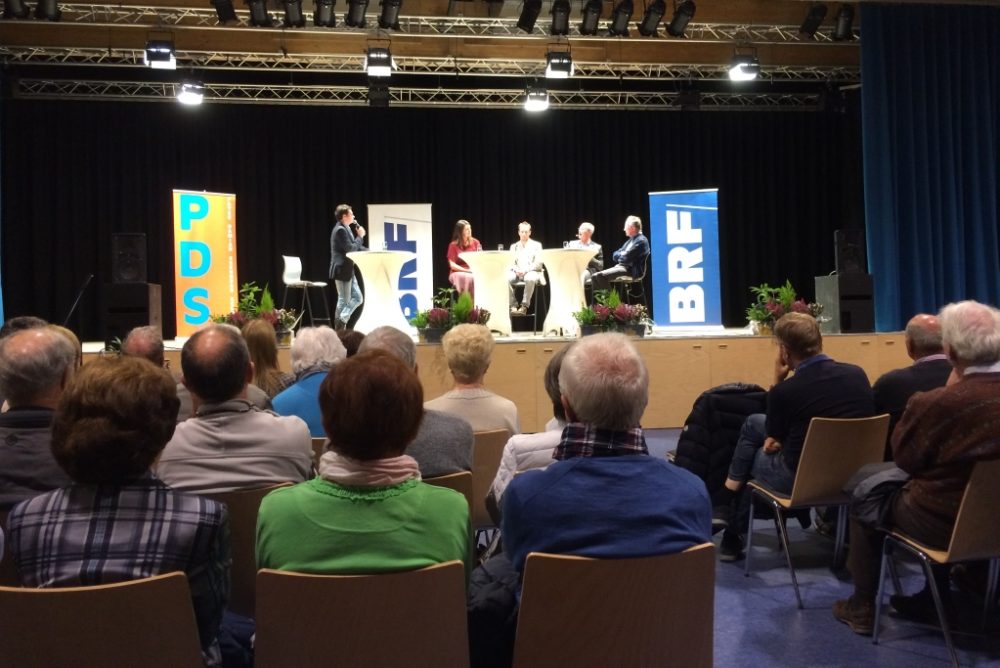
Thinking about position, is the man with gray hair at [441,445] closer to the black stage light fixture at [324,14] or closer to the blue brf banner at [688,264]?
the blue brf banner at [688,264]

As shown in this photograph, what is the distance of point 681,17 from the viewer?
325 inches

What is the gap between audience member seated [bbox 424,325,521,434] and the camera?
9.93ft

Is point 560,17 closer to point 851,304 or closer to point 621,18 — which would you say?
point 621,18

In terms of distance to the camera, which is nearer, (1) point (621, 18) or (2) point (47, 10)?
(2) point (47, 10)

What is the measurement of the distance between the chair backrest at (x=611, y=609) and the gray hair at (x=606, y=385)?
1.00 ft

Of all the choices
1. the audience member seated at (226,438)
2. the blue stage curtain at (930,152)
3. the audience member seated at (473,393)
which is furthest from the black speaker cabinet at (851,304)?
the audience member seated at (226,438)

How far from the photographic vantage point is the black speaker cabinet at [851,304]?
304 inches

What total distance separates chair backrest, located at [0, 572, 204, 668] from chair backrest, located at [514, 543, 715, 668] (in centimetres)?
59

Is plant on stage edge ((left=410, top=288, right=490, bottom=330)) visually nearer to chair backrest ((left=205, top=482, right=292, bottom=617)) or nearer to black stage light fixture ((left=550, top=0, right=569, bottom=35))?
black stage light fixture ((left=550, top=0, right=569, bottom=35))

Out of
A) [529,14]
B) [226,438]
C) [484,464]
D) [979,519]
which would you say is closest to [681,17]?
[529,14]

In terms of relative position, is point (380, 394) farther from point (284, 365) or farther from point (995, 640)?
point (284, 365)

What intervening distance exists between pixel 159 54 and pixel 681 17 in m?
5.21

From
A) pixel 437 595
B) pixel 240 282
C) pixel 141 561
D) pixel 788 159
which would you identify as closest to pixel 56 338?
pixel 141 561

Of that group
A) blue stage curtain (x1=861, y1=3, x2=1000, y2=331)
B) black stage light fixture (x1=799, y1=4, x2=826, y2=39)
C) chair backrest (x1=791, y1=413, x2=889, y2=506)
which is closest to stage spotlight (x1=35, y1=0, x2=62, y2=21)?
black stage light fixture (x1=799, y1=4, x2=826, y2=39)
